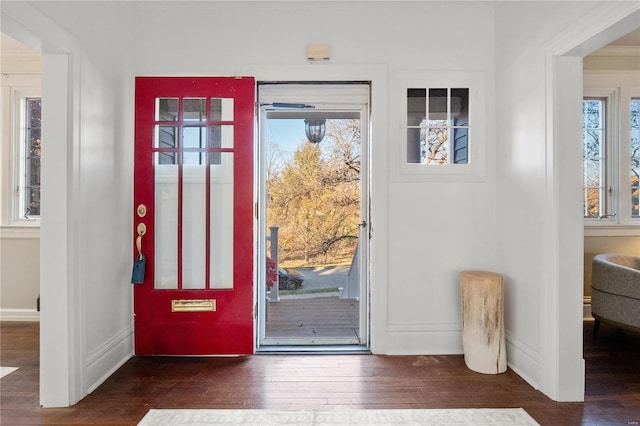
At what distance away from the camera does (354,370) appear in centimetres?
262

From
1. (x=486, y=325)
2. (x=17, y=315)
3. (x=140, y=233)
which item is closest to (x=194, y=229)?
(x=140, y=233)

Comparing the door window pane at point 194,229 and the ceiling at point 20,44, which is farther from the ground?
the ceiling at point 20,44

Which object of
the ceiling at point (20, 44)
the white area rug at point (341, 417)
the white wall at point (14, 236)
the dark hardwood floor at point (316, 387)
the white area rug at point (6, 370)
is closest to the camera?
the white area rug at point (341, 417)

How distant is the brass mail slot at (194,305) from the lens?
9.38ft

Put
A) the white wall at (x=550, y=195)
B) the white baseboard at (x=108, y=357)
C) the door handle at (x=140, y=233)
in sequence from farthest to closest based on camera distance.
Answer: the door handle at (x=140, y=233) → the white baseboard at (x=108, y=357) → the white wall at (x=550, y=195)

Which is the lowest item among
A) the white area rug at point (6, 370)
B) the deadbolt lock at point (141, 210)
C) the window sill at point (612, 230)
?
the white area rug at point (6, 370)

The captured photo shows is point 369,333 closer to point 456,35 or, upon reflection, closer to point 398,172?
point 398,172

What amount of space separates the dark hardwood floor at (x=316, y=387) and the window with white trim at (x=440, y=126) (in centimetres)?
147

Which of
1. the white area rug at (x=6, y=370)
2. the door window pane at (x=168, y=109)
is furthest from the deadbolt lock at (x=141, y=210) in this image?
the white area rug at (x=6, y=370)

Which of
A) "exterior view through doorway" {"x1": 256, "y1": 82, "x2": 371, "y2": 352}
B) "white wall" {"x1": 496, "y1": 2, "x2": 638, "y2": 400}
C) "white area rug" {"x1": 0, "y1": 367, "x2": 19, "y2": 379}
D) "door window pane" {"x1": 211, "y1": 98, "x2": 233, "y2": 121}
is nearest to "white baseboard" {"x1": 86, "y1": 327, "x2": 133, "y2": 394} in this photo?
"white area rug" {"x1": 0, "y1": 367, "x2": 19, "y2": 379}

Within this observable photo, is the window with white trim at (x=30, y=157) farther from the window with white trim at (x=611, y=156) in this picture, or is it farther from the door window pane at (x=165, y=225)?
the window with white trim at (x=611, y=156)

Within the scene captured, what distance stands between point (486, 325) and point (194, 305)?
2.15 m

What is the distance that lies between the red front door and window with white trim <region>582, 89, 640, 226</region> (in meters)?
3.46

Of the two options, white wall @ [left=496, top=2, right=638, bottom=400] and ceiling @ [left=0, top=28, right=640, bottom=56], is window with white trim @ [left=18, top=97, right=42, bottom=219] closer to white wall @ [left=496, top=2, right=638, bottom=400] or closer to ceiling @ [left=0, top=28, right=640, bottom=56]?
ceiling @ [left=0, top=28, right=640, bottom=56]
